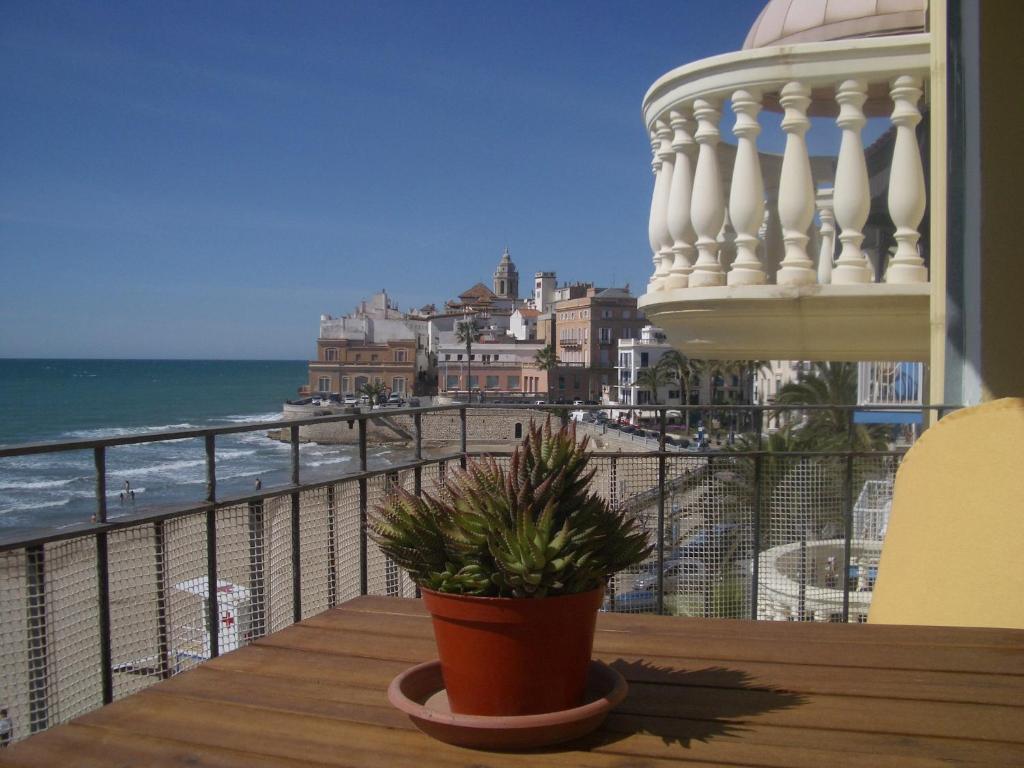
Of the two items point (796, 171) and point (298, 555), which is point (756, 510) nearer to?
point (796, 171)

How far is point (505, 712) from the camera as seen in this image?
1.34 meters

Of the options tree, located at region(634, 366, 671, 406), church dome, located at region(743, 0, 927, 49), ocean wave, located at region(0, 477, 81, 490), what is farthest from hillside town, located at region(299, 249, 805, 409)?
church dome, located at region(743, 0, 927, 49)

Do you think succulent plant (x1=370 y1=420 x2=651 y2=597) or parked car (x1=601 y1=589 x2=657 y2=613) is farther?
parked car (x1=601 y1=589 x2=657 y2=613)

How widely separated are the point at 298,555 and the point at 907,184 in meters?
3.27

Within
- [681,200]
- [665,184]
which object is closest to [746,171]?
[681,200]

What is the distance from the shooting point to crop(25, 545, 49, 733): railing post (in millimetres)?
2315

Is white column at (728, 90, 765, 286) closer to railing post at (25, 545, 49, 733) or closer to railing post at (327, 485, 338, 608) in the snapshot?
railing post at (327, 485, 338, 608)

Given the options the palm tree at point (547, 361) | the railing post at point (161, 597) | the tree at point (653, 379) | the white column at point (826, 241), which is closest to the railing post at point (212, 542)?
the railing post at point (161, 597)

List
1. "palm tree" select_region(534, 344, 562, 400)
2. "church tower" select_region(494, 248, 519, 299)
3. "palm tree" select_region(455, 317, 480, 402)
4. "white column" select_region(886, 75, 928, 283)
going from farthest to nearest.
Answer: "church tower" select_region(494, 248, 519, 299) < "palm tree" select_region(455, 317, 480, 402) < "palm tree" select_region(534, 344, 562, 400) < "white column" select_region(886, 75, 928, 283)

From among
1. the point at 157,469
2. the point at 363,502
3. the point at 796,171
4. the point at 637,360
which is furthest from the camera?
the point at 637,360

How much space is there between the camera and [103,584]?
247cm

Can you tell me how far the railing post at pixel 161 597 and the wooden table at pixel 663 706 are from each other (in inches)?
37.5

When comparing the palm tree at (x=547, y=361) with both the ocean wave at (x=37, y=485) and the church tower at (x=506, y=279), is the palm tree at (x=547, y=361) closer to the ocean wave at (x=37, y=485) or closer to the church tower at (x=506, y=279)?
the ocean wave at (x=37, y=485)

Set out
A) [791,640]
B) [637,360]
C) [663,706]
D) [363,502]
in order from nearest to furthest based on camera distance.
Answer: [663,706] < [791,640] < [363,502] < [637,360]
